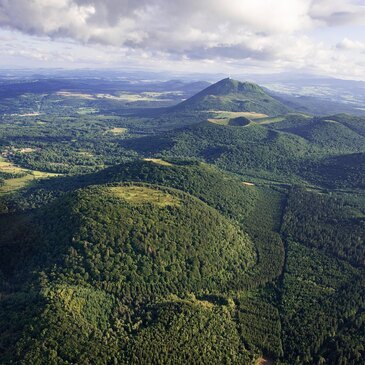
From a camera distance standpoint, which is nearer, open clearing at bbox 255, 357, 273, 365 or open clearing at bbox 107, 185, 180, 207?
open clearing at bbox 255, 357, 273, 365

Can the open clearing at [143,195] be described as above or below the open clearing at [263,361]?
above

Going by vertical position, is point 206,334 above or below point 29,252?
below

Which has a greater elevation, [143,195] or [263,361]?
[143,195]

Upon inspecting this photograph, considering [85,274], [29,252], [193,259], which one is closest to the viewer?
[85,274]

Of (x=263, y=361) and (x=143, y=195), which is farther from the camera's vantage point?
(x=143, y=195)

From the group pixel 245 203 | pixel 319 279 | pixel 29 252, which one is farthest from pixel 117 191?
pixel 319 279

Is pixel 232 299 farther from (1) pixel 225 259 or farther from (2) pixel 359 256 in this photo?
(2) pixel 359 256

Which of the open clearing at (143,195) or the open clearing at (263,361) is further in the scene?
the open clearing at (143,195)

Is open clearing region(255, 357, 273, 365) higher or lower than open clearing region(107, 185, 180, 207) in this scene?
lower
